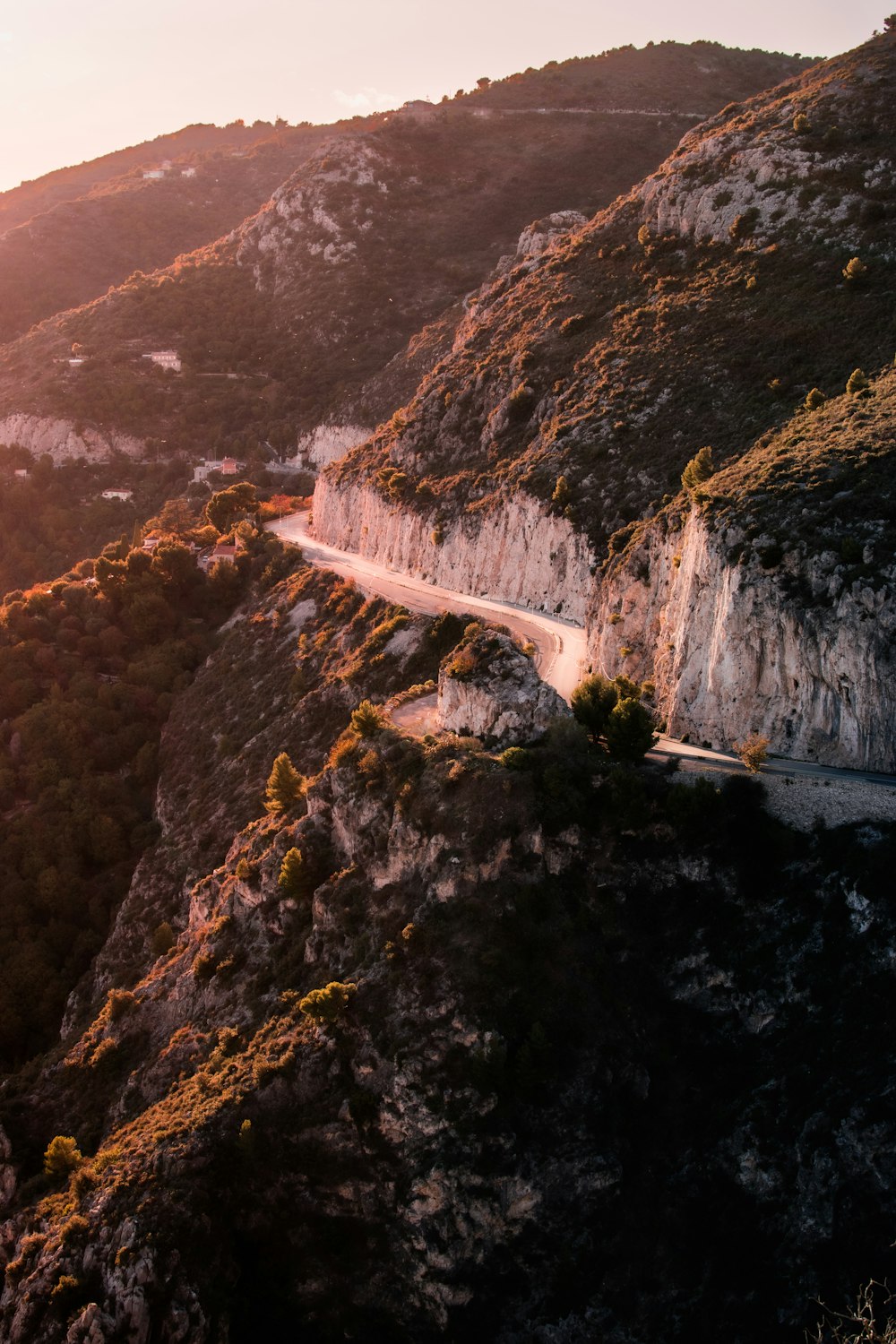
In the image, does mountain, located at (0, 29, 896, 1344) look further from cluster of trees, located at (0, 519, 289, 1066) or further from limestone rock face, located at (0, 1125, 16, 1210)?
limestone rock face, located at (0, 1125, 16, 1210)

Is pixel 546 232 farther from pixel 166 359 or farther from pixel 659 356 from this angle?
pixel 166 359

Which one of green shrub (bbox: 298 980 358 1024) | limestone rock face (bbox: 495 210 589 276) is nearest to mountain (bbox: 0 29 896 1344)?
green shrub (bbox: 298 980 358 1024)

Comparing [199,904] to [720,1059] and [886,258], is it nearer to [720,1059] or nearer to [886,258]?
[720,1059]

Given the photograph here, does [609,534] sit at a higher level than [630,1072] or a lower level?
higher

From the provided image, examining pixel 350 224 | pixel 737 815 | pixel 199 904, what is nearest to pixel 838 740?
pixel 737 815

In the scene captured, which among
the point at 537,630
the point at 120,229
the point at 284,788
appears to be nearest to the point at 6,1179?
the point at 284,788

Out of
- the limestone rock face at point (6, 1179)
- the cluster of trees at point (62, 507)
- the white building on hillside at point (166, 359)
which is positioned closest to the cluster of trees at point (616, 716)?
the limestone rock face at point (6, 1179)
